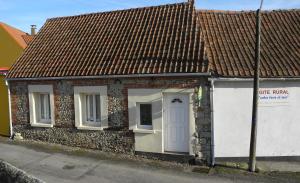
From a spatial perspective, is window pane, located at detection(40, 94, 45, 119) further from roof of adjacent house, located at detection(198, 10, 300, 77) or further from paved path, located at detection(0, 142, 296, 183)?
roof of adjacent house, located at detection(198, 10, 300, 77)

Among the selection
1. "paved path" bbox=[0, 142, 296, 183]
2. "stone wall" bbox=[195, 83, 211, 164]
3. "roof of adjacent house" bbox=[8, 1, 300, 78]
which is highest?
"roof of adjacent house" bbox=[8, 1, 300, 78]

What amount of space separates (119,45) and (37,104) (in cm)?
433

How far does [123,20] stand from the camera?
625 inches

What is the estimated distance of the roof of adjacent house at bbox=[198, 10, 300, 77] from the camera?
40.5ft

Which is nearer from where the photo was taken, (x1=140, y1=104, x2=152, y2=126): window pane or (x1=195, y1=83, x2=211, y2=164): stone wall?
(x1=195, y1=83, x2=211, y2=164): stone wall

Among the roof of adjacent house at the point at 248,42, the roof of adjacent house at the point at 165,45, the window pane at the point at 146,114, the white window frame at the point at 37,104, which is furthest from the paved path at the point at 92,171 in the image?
the roof of adjacent house at the point at 248,42

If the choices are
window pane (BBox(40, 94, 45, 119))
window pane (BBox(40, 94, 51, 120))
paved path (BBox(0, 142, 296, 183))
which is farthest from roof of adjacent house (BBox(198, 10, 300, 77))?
window pane (BBox(40, 94, 45, 119))

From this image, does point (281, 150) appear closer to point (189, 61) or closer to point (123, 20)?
point (189, 61)

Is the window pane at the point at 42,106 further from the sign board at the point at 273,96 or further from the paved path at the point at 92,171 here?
the sign board at the point at 273,96

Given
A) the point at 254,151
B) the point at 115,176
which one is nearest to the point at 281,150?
the point at 254,151

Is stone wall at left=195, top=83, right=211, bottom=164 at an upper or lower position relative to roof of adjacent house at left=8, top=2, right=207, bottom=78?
lower

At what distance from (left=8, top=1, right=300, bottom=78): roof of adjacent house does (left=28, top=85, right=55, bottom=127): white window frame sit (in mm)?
542

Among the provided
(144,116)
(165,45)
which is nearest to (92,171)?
(144,116)

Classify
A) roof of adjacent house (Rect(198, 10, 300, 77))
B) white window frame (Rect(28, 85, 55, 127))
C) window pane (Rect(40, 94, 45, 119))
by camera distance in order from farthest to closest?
window pane (Rect(40, 94, 45, 119)), white window frame (Rect(28, 85, 55, 127)), roof of adjacent house (Rect(198, 10, 300, 77))
